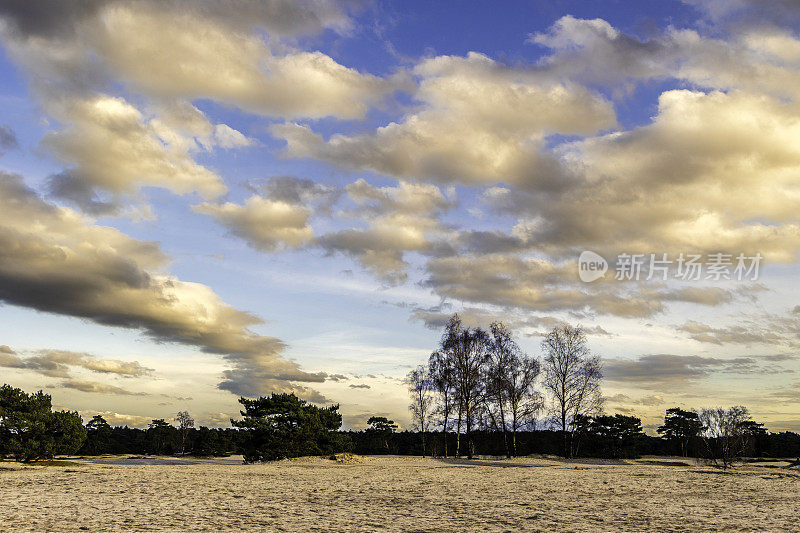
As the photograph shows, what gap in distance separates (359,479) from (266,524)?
13501mm

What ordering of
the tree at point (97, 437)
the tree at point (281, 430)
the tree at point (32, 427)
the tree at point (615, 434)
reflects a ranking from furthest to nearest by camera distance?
the tree at point (97, 437) < the tree at point (615, 434) < the tree at point (281, 430) < the tree at point (32, 427)

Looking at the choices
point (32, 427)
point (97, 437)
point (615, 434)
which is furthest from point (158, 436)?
point (615, 434)

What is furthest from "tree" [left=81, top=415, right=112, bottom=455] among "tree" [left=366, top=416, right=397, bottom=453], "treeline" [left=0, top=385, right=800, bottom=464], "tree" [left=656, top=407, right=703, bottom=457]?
"tree" [left=656, top=407, right=703, bottom=457]

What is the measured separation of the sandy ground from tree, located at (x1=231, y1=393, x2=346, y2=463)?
46.4 ft

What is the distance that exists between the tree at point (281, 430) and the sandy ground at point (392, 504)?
14.1m

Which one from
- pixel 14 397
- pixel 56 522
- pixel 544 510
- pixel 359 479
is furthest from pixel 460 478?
pixel 14 397

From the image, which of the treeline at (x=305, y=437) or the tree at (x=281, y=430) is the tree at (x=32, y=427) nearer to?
the treeline at (x=305, y=437)

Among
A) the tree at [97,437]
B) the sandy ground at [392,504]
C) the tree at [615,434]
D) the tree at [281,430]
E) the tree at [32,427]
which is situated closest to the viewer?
the sandy ground at [392,504]

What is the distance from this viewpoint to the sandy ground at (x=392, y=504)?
12.6m

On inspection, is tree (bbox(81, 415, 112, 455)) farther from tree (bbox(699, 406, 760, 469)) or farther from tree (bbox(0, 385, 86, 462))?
tree (bbox(699, 406, 760, 469))

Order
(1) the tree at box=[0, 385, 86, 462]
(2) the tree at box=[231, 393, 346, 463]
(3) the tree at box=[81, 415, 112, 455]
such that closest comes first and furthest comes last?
(1) the tree at box=[0, 385, 86, 462] < (2) the tree at box=[231, 393, 346, 463] < (3) the tree at box=[81, 415, 112, 455]

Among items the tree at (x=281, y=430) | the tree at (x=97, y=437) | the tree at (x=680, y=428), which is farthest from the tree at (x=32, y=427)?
the tree at (x=680, y=428)

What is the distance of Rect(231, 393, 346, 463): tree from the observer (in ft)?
129

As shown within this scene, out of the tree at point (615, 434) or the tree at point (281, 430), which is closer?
the tree at point (281, 430)
